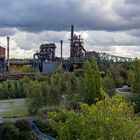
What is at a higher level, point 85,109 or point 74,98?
point 85,109

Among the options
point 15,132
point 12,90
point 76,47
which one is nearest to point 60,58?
point 76,47

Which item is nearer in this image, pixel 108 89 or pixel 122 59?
pixel 108 89

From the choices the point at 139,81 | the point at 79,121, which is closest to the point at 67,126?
the point at 79,121

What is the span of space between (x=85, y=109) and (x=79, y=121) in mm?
777

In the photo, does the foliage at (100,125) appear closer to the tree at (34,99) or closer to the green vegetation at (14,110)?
the green vegetation at (14,110)

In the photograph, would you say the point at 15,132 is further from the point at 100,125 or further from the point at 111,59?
the point at 111,59

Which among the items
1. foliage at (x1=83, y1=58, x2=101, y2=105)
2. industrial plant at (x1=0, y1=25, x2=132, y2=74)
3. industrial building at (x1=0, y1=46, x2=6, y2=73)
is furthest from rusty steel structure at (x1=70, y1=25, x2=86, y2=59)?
foliage at (x1=83, y1=58, x2=101, y2=105)

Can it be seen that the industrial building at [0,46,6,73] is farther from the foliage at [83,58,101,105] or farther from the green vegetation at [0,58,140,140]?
the foliage at [83,58,101,105]

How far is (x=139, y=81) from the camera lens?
62.3 meters

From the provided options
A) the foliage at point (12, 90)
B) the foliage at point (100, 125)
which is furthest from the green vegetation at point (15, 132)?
the foliage at point (12, 90)

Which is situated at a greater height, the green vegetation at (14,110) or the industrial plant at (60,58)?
the industrial plant at (60,58)

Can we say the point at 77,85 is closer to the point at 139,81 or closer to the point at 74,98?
the point at 74,98

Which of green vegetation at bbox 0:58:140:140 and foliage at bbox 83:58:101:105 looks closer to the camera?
green vegetation at bbox 0:58:140:140

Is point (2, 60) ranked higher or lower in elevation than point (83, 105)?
higher
